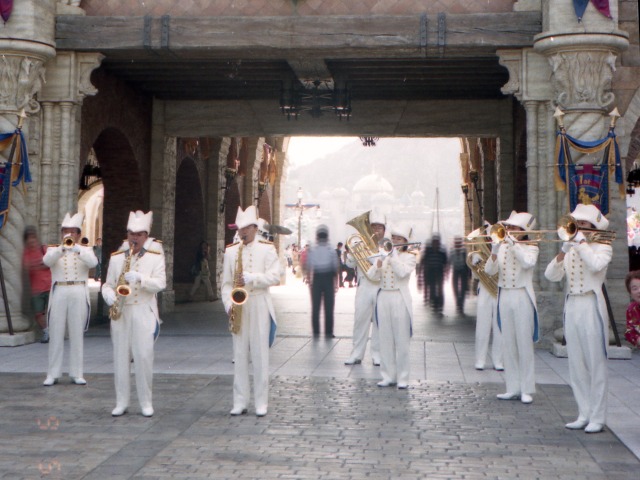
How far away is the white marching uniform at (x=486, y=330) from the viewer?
10625 mm

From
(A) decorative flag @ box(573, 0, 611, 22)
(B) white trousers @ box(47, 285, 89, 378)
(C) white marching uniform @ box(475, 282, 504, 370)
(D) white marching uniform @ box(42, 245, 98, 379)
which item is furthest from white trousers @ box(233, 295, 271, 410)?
(A) decorative flag @ box(573, 0, 611, 22)

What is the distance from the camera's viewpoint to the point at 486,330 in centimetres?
1069

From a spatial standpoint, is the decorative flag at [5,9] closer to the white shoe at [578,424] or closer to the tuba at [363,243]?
the tuba at [363,243]

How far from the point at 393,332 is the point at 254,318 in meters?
2.17

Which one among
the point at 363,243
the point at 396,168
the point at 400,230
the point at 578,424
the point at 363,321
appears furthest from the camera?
the point at 396,168

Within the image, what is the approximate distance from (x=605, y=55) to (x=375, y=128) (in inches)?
258

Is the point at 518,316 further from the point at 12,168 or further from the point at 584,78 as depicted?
the point at 12,168

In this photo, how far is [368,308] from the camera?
11320 millimetres

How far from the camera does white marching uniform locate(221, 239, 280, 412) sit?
7656 millimetres

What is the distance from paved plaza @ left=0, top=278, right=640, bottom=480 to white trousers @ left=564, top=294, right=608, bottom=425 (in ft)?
0.83

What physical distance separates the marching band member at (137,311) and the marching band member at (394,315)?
2640mm

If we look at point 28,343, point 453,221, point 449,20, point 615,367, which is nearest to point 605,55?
point 449,20

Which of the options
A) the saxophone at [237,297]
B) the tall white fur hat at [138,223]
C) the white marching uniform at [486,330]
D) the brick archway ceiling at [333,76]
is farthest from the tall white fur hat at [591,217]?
the brick archway ceiling at [333,76]

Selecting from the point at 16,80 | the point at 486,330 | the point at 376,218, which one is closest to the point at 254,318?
the point at 376,218
